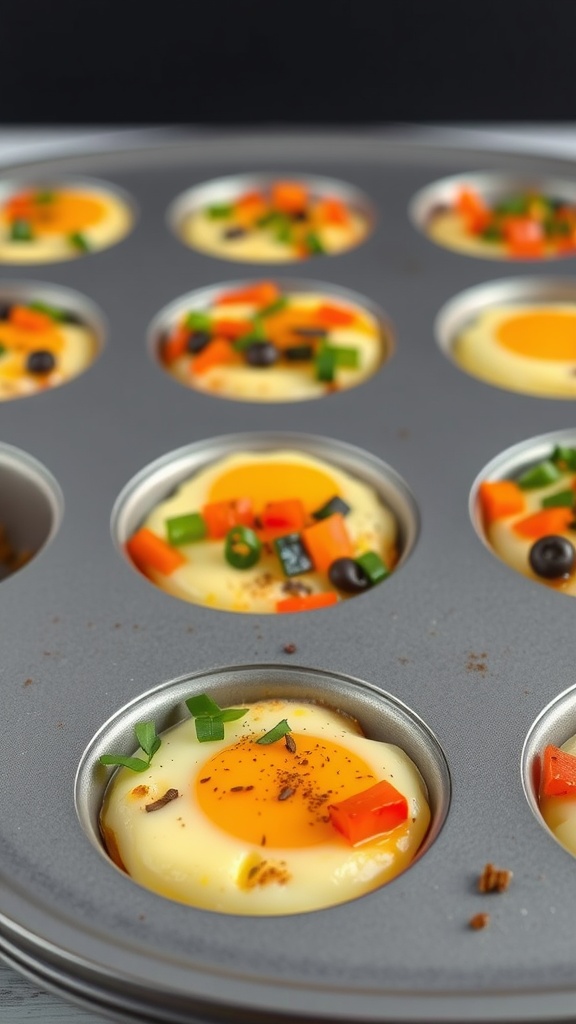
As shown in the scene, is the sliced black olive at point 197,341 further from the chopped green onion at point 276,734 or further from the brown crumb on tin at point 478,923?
the brown crumb on tin at point 478,923

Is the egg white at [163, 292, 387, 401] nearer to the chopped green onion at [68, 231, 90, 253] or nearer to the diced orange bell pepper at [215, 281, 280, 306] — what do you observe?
the diced orange bell pepper at [215, 281, 280, 306]

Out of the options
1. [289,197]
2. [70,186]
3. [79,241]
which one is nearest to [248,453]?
[79,241]

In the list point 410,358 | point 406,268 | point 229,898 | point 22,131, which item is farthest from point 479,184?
point 229,898

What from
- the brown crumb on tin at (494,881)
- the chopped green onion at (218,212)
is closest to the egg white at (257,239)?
the chopped green onion at (218,212)

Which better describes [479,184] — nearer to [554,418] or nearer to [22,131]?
[554,418]

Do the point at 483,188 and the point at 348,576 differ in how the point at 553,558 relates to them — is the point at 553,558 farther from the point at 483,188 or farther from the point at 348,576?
the point at 483,188

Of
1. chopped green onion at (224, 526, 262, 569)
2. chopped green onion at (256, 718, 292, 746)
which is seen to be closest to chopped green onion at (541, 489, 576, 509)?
chopped green onion at (224, 526, 262, 569)

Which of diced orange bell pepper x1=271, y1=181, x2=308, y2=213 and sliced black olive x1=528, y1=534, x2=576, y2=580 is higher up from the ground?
diced orange bell pepper x1=271, y1=181, x2=308, y2=213
